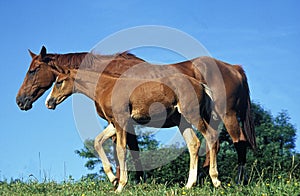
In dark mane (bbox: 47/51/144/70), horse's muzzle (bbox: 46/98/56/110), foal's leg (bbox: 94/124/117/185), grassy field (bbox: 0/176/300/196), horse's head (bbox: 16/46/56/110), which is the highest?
dark mane (bbox: 47/51/144/70)

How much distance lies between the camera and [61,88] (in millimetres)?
10141

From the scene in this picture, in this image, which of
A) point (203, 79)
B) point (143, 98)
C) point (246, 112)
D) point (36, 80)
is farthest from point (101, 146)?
point (246, 112)

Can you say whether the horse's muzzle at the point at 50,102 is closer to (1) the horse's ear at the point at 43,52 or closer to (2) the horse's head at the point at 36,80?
(2) the horse's head at the point at 36,80

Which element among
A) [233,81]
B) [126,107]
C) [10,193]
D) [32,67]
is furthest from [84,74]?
[233,81]

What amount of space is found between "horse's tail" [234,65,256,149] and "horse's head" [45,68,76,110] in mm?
3892

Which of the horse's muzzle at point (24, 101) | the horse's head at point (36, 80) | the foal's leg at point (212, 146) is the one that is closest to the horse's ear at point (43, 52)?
the horse's head at point (36, 80)

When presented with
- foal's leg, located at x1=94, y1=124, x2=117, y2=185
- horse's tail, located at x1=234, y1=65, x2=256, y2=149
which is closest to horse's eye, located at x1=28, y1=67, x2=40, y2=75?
foal's leg, located at x1=94, y1=124, x2=117, y2=185

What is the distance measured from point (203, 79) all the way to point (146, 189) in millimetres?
3642

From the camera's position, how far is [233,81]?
1180cm

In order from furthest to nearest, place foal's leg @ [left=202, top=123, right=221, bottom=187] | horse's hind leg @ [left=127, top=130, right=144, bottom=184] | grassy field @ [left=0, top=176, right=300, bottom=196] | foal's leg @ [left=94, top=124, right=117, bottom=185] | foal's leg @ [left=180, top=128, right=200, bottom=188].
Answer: horse's hind leg @ [left=127, top=130, right=144, bottom=184]
foal's leg @ [left=94, top=124, right=117, bottom=185]
foal's leg @ [left=202, top=123, right=221, bottom=187]
foal's leg @ [left=180, top=128, right=200, bottom=188]
grassy field @ [left=0, top=176, right=300, bottom=196]

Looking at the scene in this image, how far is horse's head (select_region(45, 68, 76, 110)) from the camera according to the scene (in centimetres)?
1013

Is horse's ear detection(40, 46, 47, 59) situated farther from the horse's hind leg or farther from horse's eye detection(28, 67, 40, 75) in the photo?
the horse's hind leg

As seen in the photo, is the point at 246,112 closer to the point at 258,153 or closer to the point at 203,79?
the point at 203,79

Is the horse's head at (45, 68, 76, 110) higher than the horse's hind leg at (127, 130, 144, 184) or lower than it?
higher
